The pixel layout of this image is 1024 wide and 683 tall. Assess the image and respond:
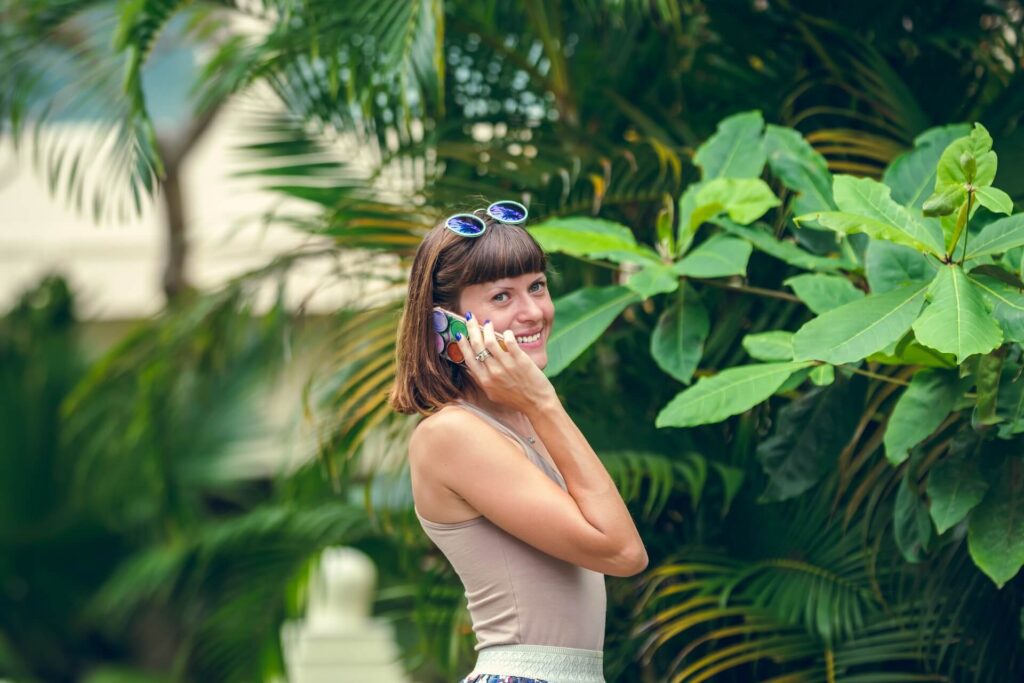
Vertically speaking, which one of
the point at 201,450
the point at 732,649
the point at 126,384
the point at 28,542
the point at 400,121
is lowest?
the point at 28,542

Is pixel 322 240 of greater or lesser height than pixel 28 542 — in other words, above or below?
above

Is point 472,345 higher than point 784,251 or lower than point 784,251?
higher

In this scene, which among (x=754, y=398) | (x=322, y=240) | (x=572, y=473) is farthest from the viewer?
(x=322, y=240)

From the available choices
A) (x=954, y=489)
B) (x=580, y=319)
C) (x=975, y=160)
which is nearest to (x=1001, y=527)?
(x=954, y=489)

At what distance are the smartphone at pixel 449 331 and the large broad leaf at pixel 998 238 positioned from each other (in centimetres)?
95

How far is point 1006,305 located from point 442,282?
1020 mm

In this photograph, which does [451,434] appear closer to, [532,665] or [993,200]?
[532,665]

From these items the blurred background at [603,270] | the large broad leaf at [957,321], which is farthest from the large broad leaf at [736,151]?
the large broad leaf at [957,321]

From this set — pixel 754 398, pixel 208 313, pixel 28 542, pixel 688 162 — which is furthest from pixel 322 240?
pixel 28 542

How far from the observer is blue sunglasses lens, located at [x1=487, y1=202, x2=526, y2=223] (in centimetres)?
201

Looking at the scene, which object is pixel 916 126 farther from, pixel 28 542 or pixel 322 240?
pixel 28 542

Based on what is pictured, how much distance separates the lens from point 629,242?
2.74 metres

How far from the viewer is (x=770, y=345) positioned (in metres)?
2.57

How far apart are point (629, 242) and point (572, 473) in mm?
1009
